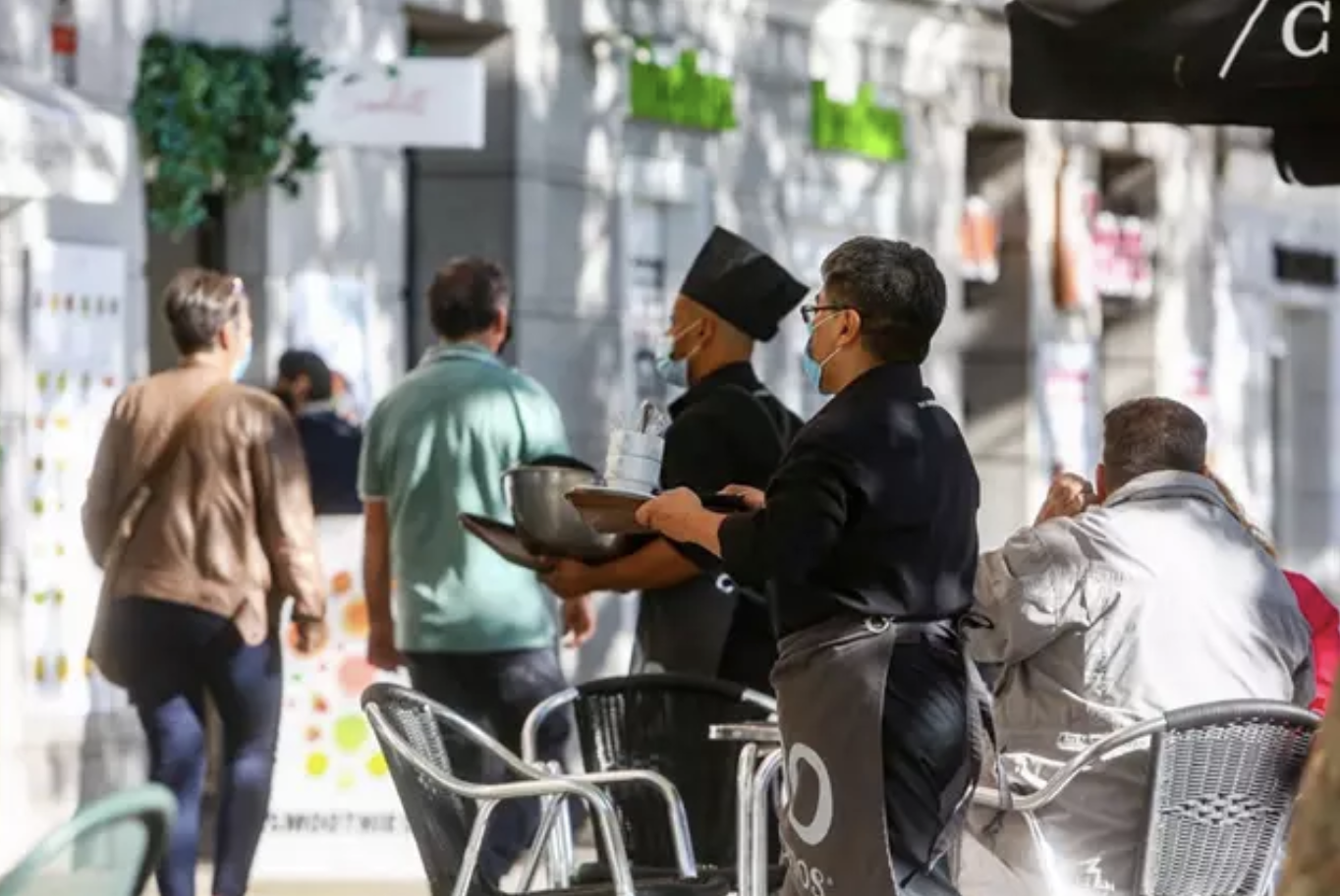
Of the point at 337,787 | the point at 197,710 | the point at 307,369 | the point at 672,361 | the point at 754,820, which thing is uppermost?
the point at 672,361

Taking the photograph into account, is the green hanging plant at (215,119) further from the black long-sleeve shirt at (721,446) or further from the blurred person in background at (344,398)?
the black long-sleeve shirt at (721,446)

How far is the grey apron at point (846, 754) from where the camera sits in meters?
6.34

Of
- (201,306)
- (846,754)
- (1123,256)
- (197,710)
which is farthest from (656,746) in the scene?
(1123,256)

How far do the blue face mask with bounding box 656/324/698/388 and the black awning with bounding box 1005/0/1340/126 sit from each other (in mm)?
956

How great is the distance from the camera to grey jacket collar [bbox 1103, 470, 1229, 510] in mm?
7656

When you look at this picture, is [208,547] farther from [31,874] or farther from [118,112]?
[31,874]

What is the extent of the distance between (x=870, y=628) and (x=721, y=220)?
1453 centimetres

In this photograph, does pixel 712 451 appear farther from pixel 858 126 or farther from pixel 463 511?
pixel 858 126

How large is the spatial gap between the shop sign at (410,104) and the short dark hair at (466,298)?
16.9 feet

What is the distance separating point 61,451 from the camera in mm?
14133

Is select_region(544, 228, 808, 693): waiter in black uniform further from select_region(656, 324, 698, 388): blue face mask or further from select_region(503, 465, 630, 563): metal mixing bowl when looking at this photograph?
select_region(503, 465, 630, 563): metal mixing bowl

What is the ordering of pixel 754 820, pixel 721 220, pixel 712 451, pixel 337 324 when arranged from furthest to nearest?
1. pixel 721 220
2. pixel 337 324
3. pixel 712 451
4. pixel 754 820

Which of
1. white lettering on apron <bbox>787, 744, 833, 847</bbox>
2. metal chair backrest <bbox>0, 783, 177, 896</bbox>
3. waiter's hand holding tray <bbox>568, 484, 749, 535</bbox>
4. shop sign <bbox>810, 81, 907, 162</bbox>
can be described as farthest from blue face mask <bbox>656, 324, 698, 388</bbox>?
shop sign <bbox>810, 81, 907, 162</bbox>

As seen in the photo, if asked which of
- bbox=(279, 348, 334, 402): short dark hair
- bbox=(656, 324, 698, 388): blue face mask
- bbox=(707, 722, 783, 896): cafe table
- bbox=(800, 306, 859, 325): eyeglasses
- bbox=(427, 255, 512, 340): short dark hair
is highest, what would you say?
bbox=(800, 306, 859, 325): eyeglasses
